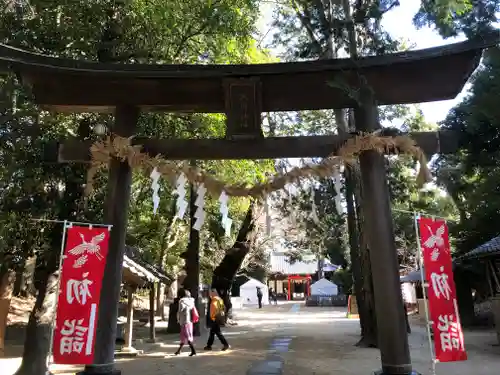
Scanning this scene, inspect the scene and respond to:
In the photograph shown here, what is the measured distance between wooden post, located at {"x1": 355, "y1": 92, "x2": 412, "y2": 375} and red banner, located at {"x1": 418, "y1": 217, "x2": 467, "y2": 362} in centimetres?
38

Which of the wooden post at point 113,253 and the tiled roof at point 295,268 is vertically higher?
the tiled roof at point 295,268

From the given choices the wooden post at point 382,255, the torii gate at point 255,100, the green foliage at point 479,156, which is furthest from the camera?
the green foliage at point 479,156

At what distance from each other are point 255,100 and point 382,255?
2750 mm

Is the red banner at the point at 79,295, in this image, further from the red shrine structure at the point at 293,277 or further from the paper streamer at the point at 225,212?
the red shrine structure at the point at 293,277

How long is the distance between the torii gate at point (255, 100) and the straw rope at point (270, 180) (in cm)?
18

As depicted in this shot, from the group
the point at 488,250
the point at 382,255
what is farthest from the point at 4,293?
the point at 488,250

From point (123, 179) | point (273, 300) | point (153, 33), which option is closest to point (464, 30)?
point (153, 33)

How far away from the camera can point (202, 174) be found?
6000mm

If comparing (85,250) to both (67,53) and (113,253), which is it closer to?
(113,253)

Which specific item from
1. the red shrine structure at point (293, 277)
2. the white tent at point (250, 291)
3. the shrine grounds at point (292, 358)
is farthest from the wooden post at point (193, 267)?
the red shrine structure at point (293, 277)

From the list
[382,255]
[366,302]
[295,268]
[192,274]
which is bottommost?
[366,302]

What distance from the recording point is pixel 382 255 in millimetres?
5582

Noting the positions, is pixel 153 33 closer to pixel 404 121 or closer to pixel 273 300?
pixel 404 121

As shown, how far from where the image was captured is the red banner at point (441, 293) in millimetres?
5320
